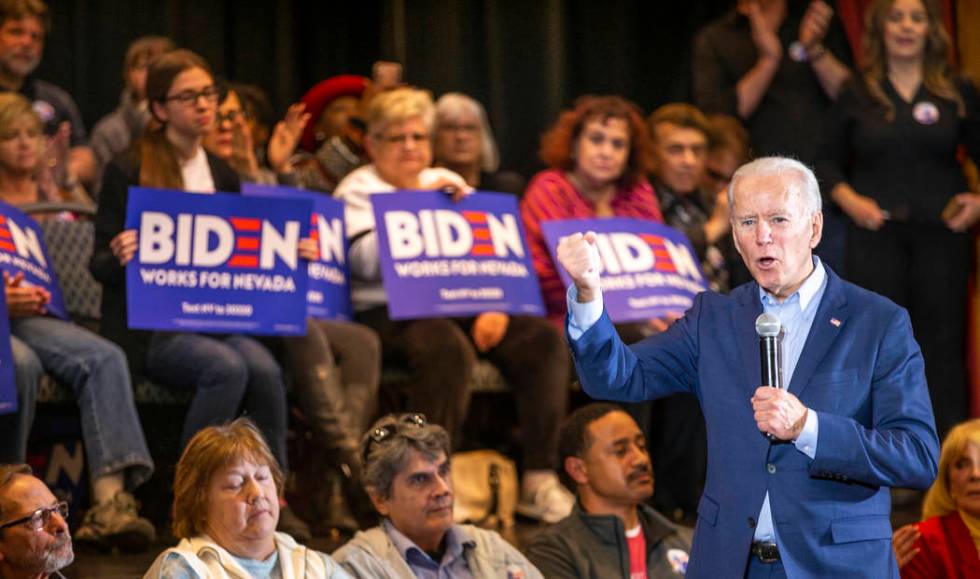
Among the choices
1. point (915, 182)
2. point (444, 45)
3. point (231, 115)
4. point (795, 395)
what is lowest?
point (795, 395)

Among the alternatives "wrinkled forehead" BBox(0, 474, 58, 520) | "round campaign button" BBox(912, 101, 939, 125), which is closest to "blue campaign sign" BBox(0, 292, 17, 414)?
"wrinkled forehead" BBox(0, 474, 58, 520)

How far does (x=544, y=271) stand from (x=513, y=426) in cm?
63

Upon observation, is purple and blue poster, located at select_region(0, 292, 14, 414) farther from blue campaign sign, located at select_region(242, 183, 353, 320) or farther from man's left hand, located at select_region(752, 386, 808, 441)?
man's left hand, located at select_region(752, 386, 808, 441)

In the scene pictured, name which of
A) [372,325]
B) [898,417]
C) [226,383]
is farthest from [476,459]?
[898,417]

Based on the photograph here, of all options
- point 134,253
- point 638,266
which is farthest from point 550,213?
point 134,253

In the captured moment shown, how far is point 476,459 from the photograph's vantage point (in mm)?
5652

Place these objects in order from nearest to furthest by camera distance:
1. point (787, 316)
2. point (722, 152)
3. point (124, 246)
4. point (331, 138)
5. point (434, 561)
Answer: point (787, 316) → point (434, 561) → point (124, 246) → point (331, 138) → point (722, 152)

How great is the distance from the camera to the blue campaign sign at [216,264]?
518 centimetres

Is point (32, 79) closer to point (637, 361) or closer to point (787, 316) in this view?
point (637, 361)

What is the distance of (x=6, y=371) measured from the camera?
466 cm

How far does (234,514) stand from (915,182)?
12.1ft

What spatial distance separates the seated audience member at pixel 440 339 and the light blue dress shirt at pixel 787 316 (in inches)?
101

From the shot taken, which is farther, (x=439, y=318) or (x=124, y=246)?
(x=439, y=318)

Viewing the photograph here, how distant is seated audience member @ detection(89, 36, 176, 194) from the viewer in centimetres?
684
